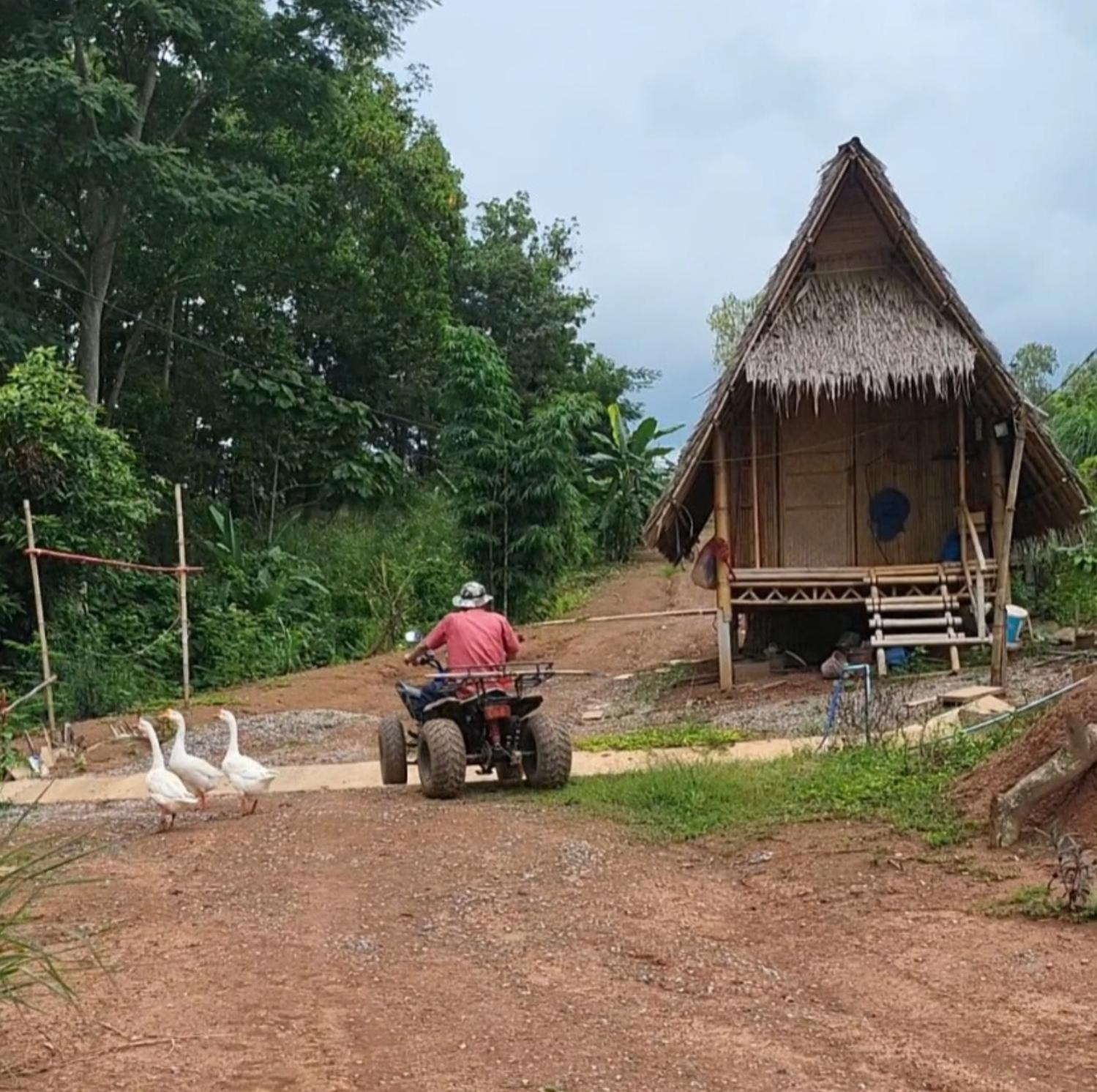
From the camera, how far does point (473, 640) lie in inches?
385

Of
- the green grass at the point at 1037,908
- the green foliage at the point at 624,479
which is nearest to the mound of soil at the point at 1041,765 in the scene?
the green grass at the point at 1037,908

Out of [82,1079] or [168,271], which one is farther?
[168,271]

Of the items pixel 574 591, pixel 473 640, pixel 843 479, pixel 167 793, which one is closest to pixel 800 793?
pixel 473 640

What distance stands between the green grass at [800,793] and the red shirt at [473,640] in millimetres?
1123

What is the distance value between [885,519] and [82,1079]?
526 inches

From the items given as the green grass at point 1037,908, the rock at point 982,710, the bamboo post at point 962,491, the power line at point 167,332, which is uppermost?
the power line at point 167,332

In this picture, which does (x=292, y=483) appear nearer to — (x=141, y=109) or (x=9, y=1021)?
(x=141, y=109)

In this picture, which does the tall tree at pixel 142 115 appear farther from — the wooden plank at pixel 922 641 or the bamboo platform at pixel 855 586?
the wooden plank at pixel 922 641

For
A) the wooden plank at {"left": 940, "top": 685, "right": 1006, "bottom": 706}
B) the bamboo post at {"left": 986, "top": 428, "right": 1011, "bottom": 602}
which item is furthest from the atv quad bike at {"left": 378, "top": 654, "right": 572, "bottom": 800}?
the bamboo post at {"left": 986, "top": 428, "right": 1011, "bottom": 602}

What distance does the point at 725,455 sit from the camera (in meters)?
15.8

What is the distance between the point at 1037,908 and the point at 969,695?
5.61 metres

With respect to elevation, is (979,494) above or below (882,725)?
above

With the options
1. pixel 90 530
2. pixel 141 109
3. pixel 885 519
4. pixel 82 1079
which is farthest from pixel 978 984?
pixel 141 109

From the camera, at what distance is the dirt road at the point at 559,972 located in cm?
412
